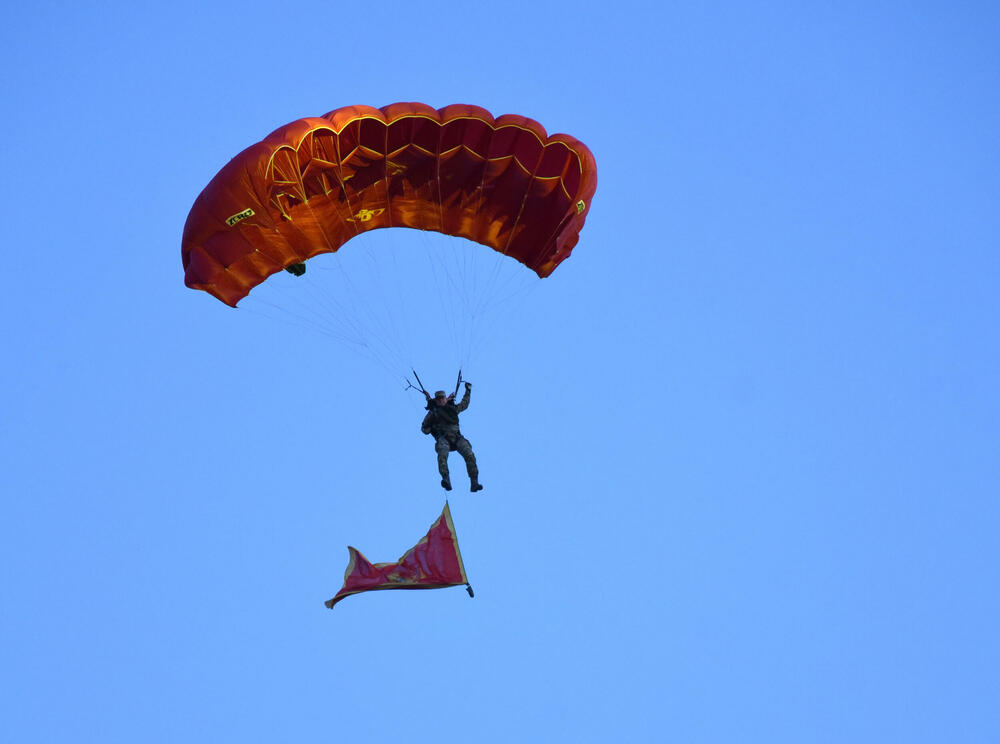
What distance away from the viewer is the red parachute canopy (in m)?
25.3

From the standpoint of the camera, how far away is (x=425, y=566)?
25797mm

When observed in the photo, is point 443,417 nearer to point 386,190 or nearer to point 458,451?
point 458,451

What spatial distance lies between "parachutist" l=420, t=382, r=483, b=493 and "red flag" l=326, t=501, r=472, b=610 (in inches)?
30.0

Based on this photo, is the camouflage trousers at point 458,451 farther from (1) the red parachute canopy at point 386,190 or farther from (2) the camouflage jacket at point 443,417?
(1) the red parachute canopy at point 386,190

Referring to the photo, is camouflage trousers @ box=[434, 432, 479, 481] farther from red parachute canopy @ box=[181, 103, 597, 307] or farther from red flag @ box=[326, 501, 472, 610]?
red parachute canopy @ box=[181, 103, 597, 307]

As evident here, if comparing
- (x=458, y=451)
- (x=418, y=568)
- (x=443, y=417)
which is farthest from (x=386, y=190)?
(x=418, y=568)

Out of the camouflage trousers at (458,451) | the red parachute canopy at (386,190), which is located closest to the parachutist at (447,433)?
the camouflage trousers at (458,451)

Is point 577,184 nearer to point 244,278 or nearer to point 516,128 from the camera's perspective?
point 516,128

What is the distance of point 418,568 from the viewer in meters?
25.9

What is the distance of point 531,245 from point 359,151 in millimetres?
3081

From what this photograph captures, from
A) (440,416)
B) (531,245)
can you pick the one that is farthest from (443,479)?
(531,245)

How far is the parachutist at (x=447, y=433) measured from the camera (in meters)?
25.6

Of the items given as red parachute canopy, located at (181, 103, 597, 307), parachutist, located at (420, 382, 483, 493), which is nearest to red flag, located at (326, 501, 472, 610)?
parachutist, located at (420, 382, 483, 493)

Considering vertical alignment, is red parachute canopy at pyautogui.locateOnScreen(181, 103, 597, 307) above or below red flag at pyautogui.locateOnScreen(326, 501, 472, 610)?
above
